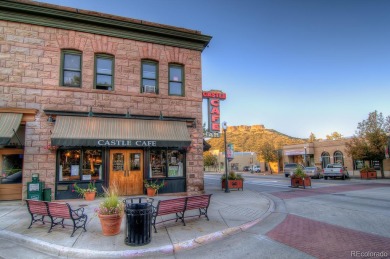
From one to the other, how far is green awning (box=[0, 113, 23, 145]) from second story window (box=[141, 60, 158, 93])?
584 centimetres

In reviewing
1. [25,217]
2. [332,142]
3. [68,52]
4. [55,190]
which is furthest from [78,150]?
[332,142]

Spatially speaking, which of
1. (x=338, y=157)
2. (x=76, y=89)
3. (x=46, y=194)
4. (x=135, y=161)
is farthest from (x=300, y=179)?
(x=338, y=157)

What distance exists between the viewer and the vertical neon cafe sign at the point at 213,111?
14.9m

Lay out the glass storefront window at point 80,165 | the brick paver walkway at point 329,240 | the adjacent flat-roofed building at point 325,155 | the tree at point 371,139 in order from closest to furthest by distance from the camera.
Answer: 1. the brick paver walkway at point 329,240
2. the glass storefront window at point 80,165
3. the tree at point 371,139
4. the adjacent flat-roofed building at point 325,155

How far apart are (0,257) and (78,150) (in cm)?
686

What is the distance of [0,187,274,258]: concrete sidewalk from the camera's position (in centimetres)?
586

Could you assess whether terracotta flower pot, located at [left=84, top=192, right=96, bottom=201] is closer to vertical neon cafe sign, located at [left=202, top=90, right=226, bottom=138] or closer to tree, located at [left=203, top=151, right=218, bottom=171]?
vertical neon cafe sign, located at [left=202, top=90, right=226, bottom=138]

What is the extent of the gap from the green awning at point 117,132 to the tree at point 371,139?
2627 cm

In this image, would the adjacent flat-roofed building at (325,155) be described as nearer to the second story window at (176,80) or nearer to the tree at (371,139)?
the tree at (371,139)

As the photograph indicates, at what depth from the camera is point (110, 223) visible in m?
6.72

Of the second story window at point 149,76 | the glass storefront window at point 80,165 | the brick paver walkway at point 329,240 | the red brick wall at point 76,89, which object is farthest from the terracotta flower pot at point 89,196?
the brick paver walkway at point 329,240

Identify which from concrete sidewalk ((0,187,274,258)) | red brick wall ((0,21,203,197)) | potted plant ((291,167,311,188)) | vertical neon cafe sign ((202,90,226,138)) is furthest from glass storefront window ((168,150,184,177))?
potted plant ((291,167,311,188))

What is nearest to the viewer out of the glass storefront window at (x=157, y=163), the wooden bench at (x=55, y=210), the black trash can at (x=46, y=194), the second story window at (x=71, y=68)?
the wooden bench at (x=55, y=210)

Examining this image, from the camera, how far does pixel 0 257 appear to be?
225 inches
